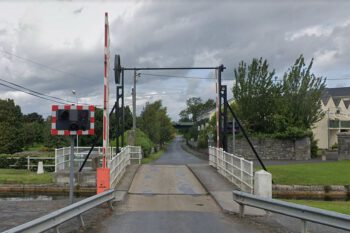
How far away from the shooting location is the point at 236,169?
1809 cm

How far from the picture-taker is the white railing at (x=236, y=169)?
15776mm

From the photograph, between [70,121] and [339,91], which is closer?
[70,121]

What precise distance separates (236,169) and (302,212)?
9.32 metres

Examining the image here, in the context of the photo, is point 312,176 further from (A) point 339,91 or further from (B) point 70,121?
(A) point 339,91

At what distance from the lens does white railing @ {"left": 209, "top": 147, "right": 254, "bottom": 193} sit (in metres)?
15.8

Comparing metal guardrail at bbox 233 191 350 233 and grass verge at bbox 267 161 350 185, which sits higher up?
metal guardrail at bbox 233 191 350 233

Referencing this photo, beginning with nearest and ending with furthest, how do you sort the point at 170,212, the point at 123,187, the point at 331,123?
the point at 170,212 < the point at 123,187 < the point at 331,123

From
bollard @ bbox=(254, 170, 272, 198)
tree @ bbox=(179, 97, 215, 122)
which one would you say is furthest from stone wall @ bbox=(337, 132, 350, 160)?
tree @ bbox=(179, 97, 215, 122)

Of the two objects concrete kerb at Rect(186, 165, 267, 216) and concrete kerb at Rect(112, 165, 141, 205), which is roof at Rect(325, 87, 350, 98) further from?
concrete kerb at Rect(186, 165, 267, 216)

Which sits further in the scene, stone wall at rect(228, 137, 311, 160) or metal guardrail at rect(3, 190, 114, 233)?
stone wall at rect(228, 137, 311, 160)

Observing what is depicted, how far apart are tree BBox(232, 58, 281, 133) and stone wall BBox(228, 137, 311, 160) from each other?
5.52 ft

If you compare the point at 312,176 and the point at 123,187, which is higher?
the point at 123,187

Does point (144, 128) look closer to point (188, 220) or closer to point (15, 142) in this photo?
point (15, 142)

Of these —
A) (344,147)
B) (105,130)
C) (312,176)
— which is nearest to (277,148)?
(344,147)
